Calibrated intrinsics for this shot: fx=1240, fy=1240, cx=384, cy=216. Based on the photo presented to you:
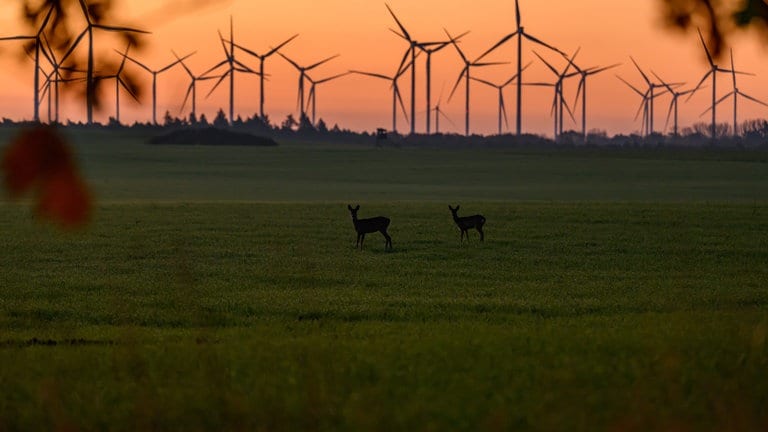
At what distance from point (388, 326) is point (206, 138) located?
4486 inches

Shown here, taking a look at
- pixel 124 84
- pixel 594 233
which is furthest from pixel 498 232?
pixel 124 84

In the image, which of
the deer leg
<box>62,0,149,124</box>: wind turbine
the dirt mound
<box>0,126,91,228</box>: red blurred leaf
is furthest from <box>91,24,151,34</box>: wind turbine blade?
the dirt mound

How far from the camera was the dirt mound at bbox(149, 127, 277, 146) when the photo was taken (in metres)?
123

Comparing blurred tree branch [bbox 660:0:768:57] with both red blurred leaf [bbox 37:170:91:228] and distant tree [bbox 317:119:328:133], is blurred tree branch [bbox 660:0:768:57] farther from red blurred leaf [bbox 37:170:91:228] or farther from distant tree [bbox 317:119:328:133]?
distant tree [bbox 317:119:328:133]

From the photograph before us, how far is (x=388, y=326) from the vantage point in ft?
44.6

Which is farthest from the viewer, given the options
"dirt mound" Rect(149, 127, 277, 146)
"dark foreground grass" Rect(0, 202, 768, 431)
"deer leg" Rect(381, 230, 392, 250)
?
"dirt mound" Rect(149, 127, 277, 146)

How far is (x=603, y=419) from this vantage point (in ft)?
26.0

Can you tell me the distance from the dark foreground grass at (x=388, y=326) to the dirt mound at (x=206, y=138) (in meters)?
93.1

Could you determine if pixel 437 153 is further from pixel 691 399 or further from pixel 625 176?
pixel 691 399

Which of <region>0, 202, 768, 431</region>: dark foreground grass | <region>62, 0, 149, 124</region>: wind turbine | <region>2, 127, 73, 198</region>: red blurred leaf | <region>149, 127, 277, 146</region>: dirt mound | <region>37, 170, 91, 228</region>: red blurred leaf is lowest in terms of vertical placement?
<region>0, 202, 768, 431</region>: dark foreground grass

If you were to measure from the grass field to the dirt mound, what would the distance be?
85367 mm

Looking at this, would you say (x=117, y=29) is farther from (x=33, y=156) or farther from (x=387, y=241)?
(x=387, y=241)

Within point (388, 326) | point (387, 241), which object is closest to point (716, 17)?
point (388, 326)

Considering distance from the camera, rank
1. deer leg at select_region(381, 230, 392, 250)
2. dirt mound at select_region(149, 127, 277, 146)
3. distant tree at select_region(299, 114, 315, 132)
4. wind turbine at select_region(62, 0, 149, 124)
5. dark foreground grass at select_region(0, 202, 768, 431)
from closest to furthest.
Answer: wind turbine at select_region(62, 0, 149, 124), dark foreground grass at select_region(0, 202, 768, 431), deer leg at select_region(381, 230, 392, 250), dirt mound at select_region(149, 127, 277, 146), distant tree at select_region(299, 114, 315, 132)
